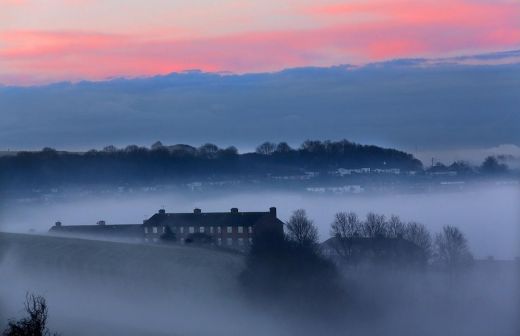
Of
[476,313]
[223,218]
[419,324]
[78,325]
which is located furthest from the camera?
[223,218]

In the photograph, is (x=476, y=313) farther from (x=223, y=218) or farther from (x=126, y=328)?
(x=223, y=218)

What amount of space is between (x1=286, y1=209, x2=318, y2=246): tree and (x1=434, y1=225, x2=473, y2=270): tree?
8.57 m

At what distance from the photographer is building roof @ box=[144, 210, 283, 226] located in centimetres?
8912

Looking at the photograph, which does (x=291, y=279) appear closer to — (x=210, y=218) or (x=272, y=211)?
(x=272, y=211)

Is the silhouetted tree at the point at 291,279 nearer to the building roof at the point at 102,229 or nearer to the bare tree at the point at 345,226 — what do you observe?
the bare tree at the point at 345,226

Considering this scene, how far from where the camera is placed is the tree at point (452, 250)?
237ft

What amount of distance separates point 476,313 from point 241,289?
12078 mm

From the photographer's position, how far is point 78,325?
44.3m

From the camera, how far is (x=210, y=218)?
91.8 m

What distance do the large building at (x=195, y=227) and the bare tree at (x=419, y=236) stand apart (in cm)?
1054

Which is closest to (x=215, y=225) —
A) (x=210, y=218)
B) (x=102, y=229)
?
(x=210, y=218)

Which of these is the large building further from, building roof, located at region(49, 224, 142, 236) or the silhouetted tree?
the silhouetted tree

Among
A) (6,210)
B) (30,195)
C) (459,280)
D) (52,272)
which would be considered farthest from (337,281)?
(30,195)

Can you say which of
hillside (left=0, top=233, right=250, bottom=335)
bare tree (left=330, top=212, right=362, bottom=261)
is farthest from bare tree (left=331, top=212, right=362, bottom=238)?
hillside (left=0, top=233, right=250, bottom=335)
